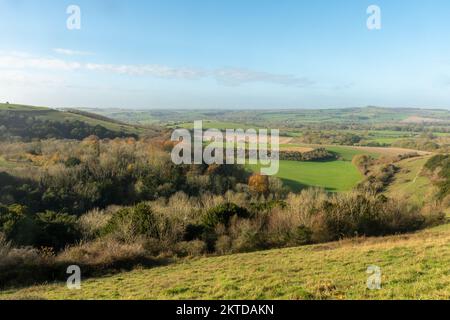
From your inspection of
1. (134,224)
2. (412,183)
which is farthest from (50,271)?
(412,183)

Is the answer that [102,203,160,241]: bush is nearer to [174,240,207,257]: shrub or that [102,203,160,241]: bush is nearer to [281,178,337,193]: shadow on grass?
[174,240,207,257]: shrub

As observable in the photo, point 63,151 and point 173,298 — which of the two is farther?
point 63,151

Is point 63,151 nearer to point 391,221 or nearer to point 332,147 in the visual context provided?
point 391,221

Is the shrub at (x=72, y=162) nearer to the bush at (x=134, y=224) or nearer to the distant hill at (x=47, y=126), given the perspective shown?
the distant hill at (x=47, y=126)

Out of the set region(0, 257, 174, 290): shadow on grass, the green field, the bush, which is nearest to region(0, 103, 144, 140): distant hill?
the green field

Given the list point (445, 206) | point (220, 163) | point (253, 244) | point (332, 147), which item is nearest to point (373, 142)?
point (332, 147)

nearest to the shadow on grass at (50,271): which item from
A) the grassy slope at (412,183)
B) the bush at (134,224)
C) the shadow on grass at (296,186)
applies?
the bush at (134,224)
